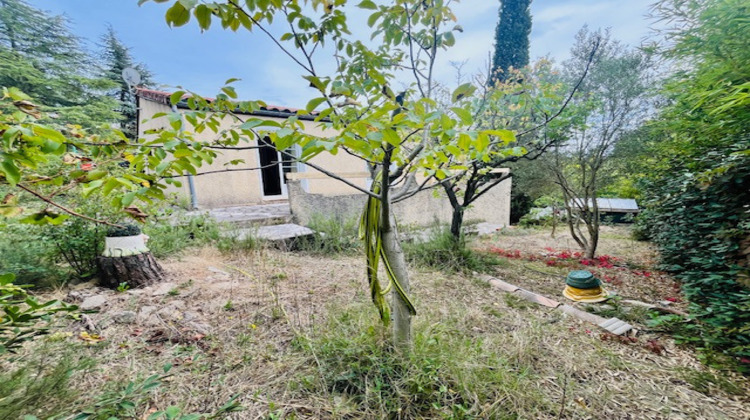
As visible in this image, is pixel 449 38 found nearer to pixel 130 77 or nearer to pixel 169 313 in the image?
pixel 169 313

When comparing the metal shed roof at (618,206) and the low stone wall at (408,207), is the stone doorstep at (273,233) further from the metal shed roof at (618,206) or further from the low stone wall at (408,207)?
the metal shed roof at (618,206)

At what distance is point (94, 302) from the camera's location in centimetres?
210

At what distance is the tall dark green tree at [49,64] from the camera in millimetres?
9891

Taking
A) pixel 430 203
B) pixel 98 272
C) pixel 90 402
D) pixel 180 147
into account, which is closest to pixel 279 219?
pixel 98 272

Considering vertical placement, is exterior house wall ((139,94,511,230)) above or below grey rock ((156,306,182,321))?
above

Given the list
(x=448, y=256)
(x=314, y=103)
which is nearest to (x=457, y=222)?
(x=448, y=256)

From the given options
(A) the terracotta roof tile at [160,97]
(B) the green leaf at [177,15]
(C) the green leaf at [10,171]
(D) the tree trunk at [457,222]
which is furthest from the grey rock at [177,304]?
(A) the terracotta roof tile at [160,97]

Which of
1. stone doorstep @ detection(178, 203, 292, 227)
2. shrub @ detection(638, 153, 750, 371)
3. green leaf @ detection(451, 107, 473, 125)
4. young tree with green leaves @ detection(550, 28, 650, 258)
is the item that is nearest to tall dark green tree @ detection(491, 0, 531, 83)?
young tree with green leaves @ detection(550, 28, 650, 258)

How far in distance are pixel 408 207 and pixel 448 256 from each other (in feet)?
8.55

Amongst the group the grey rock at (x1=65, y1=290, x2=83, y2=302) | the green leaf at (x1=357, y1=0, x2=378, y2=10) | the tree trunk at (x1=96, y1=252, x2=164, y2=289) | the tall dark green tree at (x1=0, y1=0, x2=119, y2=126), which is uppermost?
the tall dark green tree at (x1=0, y1=0, x2=119, y2=126)

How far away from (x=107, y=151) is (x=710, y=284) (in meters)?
3.97

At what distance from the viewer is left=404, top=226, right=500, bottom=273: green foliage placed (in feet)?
11.7

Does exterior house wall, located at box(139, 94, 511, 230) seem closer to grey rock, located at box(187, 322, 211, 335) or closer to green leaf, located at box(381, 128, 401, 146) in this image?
grey rock, located at box(187, 322, 211, 335)

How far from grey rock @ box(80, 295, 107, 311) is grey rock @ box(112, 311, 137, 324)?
0.27m
